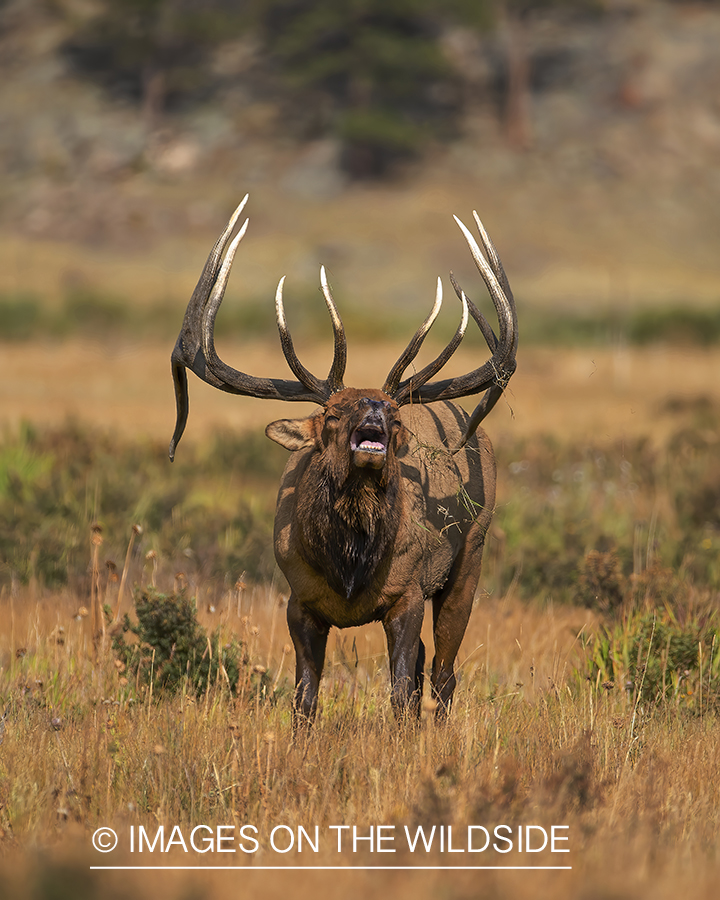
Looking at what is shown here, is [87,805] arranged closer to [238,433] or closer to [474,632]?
[474,632]

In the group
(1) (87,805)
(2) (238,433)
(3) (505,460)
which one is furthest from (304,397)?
(2) (238,433)

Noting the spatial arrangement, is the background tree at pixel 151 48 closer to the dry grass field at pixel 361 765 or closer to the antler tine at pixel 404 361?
the dry grass field at pixel 361 765

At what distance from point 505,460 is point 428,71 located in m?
68.9

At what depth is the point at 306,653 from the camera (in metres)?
5.99

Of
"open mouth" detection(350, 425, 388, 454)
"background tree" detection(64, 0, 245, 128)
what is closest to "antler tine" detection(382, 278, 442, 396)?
"open mouth" detection(350, 425, 388, 454)

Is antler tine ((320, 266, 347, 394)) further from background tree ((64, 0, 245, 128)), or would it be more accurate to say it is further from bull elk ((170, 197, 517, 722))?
background tree ((64, 0, 245, 128))

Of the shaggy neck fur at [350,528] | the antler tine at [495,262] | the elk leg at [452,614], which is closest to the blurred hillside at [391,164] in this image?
the elk leg at [452,614]

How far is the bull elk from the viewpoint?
584 cm

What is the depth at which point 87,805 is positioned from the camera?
4.83 meters

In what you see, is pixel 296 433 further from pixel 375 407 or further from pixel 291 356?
pixel 375 407

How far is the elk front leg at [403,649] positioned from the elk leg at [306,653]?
1.13 ft

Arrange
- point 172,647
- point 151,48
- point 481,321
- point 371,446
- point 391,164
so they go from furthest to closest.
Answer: point 151,48
point 391,164
point 172,647
point 481,321
point 371,446

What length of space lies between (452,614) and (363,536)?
1248 mm

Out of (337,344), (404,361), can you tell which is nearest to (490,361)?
(404,361)
